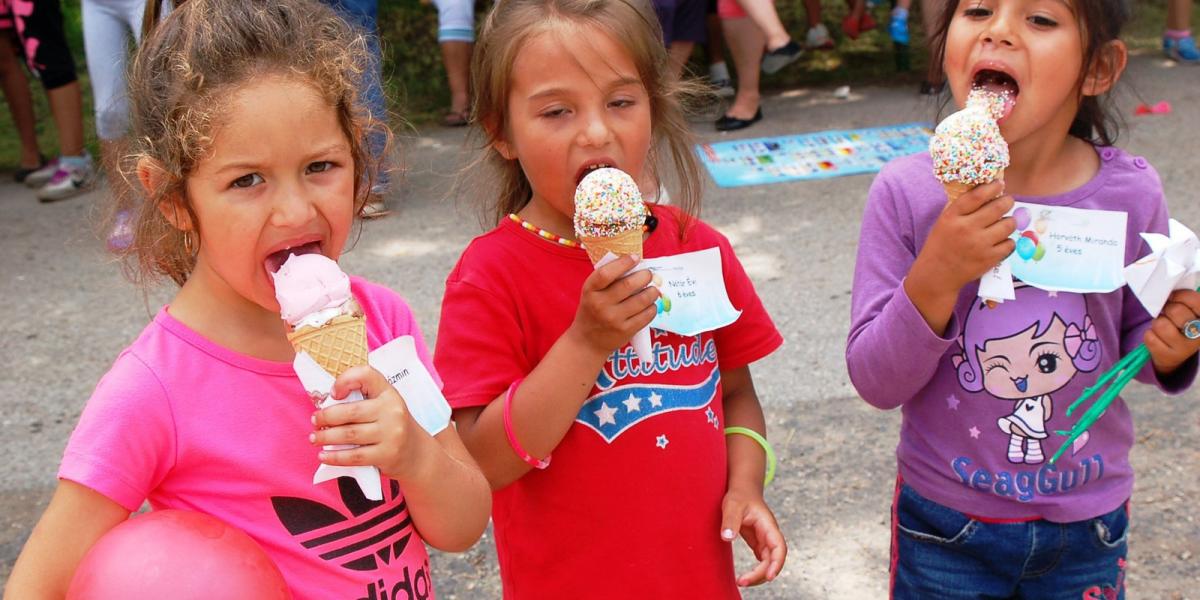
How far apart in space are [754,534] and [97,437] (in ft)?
3.62

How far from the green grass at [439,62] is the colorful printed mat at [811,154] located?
0.88 m

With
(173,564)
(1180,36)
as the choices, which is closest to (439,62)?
(1180,36)

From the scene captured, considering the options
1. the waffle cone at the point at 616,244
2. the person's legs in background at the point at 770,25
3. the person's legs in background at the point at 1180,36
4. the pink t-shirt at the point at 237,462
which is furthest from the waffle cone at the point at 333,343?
the person's legs in background at the point at 1180,36

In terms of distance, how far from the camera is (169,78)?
174cm

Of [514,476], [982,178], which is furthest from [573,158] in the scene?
[982,178]

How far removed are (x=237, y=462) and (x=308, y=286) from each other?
289mm

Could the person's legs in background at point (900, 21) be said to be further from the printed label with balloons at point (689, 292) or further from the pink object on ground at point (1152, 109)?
the printed label with balloons at point (689, 292)

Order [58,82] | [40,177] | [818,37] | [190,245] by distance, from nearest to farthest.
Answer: [190,245] < [58,82] < [40,177] < [818,37]

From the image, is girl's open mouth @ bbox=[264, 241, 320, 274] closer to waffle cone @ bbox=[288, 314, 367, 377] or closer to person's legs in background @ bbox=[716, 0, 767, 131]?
waffle cone @ bbox=[288, 314, 367, 377]

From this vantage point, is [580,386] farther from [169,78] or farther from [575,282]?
[169,78]

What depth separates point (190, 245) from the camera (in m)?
1.84

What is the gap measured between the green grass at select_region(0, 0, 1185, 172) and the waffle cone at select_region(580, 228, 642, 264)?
18.1 feet

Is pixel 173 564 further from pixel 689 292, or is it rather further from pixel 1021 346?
pixel 1021 346

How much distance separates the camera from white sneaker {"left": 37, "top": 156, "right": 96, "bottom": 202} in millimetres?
6555
